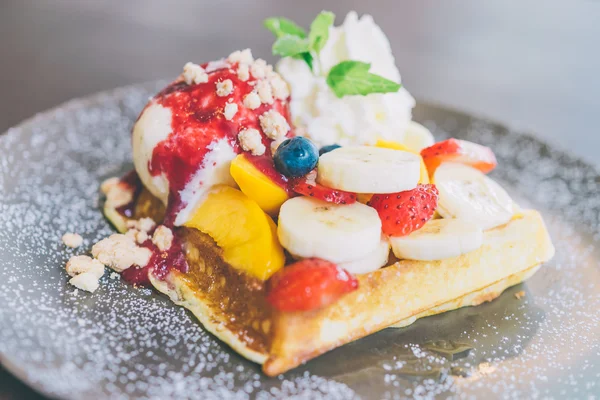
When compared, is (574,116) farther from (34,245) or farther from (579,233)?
(34,245)

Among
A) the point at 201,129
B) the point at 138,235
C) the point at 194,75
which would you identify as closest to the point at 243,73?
the point at 194,75

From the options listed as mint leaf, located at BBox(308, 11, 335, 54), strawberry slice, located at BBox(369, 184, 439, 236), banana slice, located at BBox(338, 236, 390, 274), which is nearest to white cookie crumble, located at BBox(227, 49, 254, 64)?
mint leaf, located at BBox(308, 11, 335, 54)

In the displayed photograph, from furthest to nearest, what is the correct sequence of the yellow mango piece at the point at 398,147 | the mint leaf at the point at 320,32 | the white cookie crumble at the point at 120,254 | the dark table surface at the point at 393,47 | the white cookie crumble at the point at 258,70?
the dark table surface at the point at 393,47 → the mint leaf at the point at 320,32 → the white cookie crumble at the point at 258,70 → the yellow mango piece at the point at 398,147 → the white cookie crumble at the point at 120,254

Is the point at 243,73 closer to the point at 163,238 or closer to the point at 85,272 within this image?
the point at 163,238

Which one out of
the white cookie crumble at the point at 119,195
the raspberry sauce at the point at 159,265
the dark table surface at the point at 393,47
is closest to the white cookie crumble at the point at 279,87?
the raspberry sauce at the point at 159,265

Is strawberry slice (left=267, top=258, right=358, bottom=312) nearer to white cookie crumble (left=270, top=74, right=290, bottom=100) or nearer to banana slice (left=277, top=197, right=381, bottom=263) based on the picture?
banana slice (left=277, top=197, right=381, bottom=263)

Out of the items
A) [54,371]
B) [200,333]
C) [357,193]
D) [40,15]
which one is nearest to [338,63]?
[357,193]

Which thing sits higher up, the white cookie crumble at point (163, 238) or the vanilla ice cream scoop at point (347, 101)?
the vanilla ice cream scoop at point (347, 101)

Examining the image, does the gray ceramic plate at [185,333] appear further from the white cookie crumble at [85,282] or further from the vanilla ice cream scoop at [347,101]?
the vanilla ice cream scoop at [347,101]
